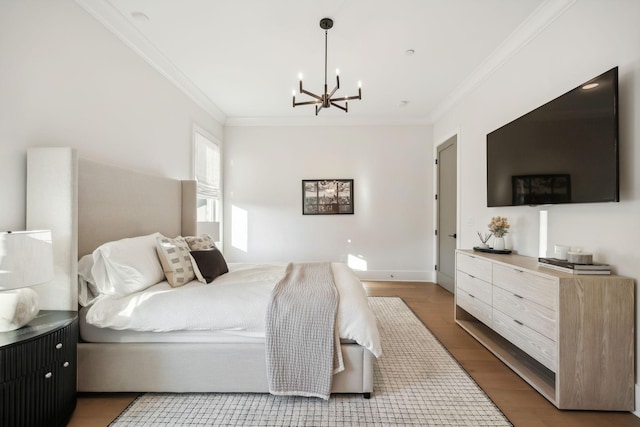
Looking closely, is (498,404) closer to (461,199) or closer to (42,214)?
(461,199)

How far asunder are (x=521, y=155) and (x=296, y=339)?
2407 mm

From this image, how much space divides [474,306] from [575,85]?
197cm

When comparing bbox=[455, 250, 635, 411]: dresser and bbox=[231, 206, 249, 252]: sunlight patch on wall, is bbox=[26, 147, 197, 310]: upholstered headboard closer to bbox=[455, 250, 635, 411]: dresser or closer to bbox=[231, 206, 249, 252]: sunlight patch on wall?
bbox=[231, 206, 249, 252]: sunlight patch on wall

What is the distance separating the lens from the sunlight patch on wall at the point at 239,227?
489 cm

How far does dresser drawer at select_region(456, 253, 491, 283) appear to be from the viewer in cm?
250

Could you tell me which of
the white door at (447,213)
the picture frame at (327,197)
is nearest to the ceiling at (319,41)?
the white door at (447,213)

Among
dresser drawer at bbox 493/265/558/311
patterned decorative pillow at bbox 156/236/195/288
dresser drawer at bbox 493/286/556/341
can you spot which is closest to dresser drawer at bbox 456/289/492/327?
dresser drawer at bbox 493/286/556/341

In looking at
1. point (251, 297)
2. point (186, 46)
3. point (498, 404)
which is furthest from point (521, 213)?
point (186, 46)

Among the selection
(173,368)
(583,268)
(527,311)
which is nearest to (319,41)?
(583,268)

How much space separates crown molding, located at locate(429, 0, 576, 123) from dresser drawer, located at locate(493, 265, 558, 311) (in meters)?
2.01

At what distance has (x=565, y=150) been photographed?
202 cm

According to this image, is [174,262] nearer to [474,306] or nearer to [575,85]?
[474,306]

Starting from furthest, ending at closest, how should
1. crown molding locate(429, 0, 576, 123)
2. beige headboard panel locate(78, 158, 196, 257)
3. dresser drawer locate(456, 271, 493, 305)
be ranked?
dresser drawer locate(456, 271, 493, 305), crown molding locate(429, 0, 576, 123), beige headboard panel locate(78, 158, 196, 257)

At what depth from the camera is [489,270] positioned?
246 centimetres
